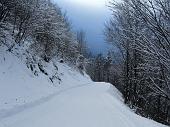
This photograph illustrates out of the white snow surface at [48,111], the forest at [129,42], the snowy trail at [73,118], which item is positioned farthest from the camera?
the white snow surface at [48,111]

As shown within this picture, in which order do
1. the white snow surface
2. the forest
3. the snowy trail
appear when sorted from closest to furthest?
the forest, the snowy trail, the white snow surface

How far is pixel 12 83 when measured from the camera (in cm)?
2147

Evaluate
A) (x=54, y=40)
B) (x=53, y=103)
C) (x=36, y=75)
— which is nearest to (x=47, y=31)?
(x=54, y=40)

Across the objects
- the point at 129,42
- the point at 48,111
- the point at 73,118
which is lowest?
the point at 48,111

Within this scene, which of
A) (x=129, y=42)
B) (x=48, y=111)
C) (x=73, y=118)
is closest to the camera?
(x=129, y=42)

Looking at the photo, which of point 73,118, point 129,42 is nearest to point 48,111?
point 73,118

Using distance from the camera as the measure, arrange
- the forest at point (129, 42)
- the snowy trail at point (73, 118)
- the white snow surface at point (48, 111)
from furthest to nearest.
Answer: the white snow surface at point (48, 111) < the snowy trail at point (73, 118) < the forest at point (129, 42)

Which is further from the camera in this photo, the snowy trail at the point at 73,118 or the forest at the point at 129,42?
the snowy trail at the point at 73,118

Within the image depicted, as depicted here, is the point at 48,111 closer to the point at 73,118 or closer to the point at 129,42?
the point at 73,118

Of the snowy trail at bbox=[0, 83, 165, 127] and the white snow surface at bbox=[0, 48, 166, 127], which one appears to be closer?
the snowy trail at bbox=[0, 83, 165, 127]

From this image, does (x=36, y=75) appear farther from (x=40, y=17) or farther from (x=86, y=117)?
(x=86, y=117)

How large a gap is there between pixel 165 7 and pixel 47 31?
105 feet

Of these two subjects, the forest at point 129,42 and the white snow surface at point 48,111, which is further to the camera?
the white snow surface at point 48,111

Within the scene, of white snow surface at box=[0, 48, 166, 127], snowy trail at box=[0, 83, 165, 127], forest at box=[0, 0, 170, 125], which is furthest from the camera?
white snow surface at box=[0, 48, 166, 127]
